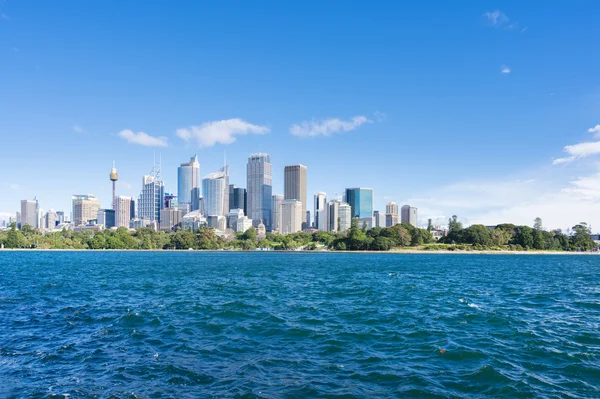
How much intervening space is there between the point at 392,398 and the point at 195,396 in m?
7.38

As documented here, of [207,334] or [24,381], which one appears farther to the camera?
[207,334]

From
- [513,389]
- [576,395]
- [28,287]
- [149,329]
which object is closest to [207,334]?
[149,329]

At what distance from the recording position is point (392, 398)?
1633cm

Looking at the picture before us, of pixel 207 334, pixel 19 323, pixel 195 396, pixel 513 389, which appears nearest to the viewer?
pixel 195 396

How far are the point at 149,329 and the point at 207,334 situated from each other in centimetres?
434

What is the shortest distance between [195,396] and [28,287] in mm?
47994

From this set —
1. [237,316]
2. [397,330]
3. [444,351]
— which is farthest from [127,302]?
[444,351]

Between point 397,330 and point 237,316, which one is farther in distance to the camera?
point 237,316

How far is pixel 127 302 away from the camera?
40.8 meters

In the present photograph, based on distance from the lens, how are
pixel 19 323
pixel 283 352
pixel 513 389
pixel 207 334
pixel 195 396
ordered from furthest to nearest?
pixel 19 323, pixel 207 334, pixel 283 352, pixel 513 389, pixel 195 396

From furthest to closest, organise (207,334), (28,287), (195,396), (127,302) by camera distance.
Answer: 1. (28,287)
2. (127,302)
3. (207,334)
4. (195,396)

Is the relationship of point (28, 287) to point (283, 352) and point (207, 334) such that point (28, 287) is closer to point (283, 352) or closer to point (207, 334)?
point (207, 334)

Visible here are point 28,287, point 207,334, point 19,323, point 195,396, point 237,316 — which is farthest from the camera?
point 28,287

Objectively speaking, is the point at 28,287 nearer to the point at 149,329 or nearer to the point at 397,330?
the point at 149,329
